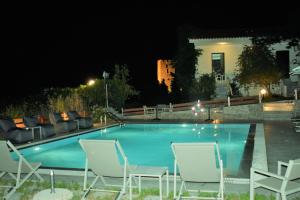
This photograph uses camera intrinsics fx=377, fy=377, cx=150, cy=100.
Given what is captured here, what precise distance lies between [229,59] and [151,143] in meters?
11.1

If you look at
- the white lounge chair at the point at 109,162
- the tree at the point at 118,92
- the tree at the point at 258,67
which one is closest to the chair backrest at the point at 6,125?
the white lounge chair at the point at 109,162

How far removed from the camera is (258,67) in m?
19.3

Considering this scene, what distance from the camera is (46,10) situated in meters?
19.9

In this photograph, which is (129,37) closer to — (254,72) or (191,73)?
(191,73)

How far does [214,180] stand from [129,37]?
24610mm

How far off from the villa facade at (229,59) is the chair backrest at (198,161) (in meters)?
16.5

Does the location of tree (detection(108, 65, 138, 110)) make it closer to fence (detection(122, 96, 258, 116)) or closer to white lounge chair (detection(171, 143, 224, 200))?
fence (detection(122, 96, 258, 116))

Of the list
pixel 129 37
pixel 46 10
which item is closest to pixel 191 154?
pixel 46 10

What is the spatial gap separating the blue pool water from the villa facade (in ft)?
22.9

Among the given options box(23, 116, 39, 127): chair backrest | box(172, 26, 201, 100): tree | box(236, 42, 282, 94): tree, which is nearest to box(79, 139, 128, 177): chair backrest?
box(23, 116, 39, 127): chair backrest

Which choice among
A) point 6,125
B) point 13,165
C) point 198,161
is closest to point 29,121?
point 6,125

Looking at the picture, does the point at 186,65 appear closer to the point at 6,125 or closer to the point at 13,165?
the point at 6,125

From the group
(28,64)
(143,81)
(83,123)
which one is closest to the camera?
(83,123)

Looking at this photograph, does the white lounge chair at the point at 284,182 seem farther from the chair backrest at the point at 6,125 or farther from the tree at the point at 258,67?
the tree at the point at 258,67
